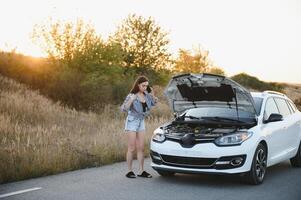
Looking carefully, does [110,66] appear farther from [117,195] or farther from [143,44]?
[117,195]

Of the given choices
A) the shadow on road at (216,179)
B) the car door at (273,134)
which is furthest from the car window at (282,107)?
the shadow on road at (216,179)

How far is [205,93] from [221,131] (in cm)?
130

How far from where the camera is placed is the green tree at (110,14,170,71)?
48.7 m

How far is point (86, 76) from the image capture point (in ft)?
105

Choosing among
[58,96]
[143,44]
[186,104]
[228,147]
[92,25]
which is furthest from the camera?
[143,44]

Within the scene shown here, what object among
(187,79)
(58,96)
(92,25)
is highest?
(92,25)

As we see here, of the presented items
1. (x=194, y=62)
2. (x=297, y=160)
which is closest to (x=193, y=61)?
(x=194, y=62)

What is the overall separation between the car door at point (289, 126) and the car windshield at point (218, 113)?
118 cm

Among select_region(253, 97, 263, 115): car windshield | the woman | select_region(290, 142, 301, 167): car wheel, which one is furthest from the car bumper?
select_region(290, 142, 301, 167): car wheel

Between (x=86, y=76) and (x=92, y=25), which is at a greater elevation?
(x=92, y=25)

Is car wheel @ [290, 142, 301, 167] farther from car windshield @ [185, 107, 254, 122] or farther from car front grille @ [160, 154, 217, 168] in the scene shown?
car front grille @ [160, 154, 217, 168]

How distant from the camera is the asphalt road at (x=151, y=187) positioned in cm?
750

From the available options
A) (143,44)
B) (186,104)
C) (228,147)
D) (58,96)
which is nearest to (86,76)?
(58,96)

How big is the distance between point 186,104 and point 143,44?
129 feet
